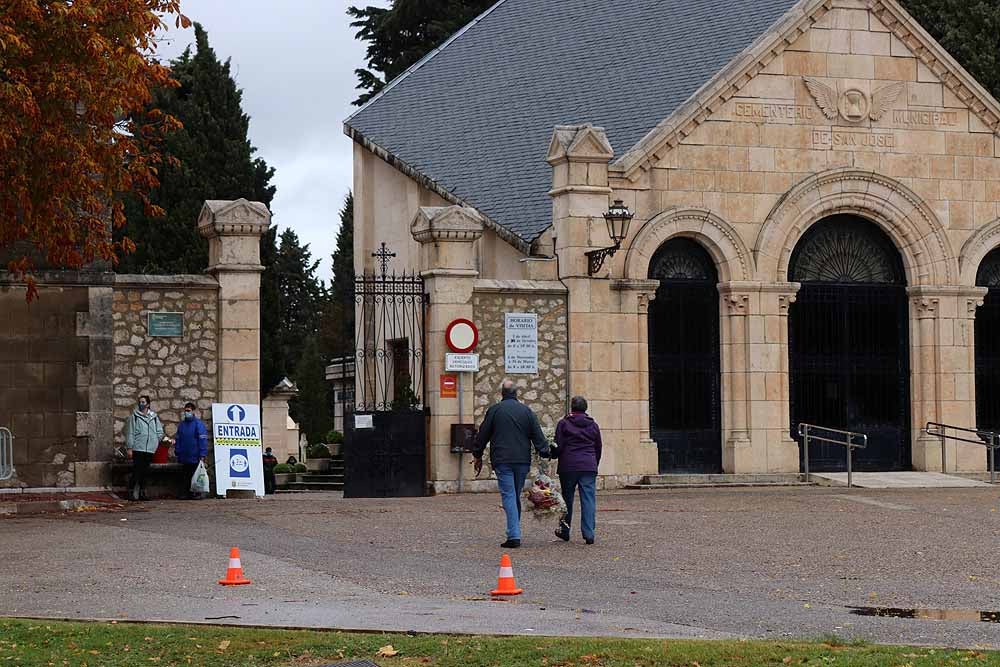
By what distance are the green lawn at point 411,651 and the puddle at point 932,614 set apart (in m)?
1.79

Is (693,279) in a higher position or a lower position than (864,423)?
higher

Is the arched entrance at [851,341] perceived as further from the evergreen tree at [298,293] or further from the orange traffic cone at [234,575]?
the evergreen tree at [298,293]

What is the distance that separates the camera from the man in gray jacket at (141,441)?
76.7ft

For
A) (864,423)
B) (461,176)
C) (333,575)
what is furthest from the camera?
(461,176)

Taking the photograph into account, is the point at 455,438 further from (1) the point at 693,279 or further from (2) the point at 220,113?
(2) the point at 220,113

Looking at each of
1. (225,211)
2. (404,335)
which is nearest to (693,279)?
(404,335)

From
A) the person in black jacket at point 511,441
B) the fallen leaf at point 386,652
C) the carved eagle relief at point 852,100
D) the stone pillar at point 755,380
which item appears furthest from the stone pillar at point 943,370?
the fallen leaf at point 386,652

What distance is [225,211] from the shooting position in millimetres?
24375

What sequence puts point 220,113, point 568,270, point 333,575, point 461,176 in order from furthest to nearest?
point 220,113 → point 461,176 → point 568,270 → point 333,575

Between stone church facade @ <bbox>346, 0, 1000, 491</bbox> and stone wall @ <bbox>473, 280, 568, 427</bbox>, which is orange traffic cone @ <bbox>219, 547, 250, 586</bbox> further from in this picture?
stone wall @ <bbox>473, 280, 568, 427</bbox>

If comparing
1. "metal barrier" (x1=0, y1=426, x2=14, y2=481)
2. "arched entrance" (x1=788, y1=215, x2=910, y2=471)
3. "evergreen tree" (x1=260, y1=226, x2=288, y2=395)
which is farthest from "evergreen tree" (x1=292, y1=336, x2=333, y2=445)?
"metal barrier" (x1=0, y1=426, x2=14, y2=481)

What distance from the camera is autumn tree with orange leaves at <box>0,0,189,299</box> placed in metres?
19.3

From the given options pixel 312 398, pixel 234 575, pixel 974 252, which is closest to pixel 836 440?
pixel 974 252

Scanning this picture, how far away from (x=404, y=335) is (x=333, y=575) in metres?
12.3
